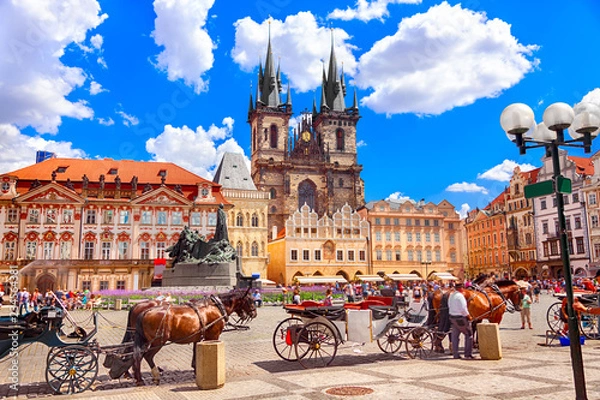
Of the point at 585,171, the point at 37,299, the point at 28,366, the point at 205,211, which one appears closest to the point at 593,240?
the point at 585,171

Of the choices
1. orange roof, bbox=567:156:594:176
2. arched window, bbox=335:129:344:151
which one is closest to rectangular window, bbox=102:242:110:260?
arched window, bbox=335:129:344:151

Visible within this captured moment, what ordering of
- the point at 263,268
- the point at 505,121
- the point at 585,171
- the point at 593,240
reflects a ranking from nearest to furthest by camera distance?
the point at 505,121 < the point at 593,240 < the point at 585,171 < the point at 263,268

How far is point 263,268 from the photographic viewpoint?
58625 millimetres

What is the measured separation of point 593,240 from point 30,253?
5296 centimetres

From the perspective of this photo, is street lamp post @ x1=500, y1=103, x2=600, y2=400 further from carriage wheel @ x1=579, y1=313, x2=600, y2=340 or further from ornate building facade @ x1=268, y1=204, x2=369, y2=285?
ornate building facade @ x1=268, y1=204, x2=369, y2=285

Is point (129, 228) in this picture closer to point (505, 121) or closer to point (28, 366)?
point (28, 366)

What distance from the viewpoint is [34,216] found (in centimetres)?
4706

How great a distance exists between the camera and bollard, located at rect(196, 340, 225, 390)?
7.89m

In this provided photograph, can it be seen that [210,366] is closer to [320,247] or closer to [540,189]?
[540,189]

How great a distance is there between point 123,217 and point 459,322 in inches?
1736

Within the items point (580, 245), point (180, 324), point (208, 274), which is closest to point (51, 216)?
point (208, 274)

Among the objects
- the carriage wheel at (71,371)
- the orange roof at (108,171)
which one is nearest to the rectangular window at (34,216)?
the orange roof at (108,171)

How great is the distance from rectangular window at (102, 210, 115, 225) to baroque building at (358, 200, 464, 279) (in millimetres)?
30949

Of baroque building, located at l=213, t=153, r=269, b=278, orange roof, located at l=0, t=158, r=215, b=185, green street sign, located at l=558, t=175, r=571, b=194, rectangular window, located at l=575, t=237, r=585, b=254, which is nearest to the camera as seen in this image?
green street sign, located at l=558, t=175, r=571, b=194
